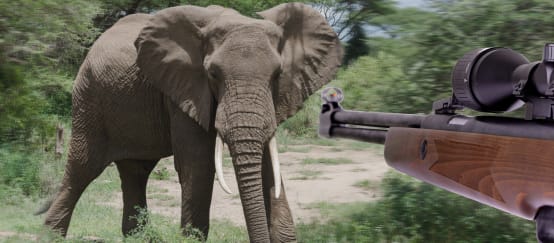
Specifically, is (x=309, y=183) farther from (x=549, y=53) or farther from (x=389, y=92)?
(x=549, y=53)

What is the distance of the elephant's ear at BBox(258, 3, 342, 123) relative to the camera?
6.15 meters

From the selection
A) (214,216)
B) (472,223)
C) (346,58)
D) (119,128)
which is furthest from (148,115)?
(214,216)

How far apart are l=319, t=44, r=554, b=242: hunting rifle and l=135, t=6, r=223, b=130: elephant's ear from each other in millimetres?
3489

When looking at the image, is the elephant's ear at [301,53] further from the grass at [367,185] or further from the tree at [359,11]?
the grass at [367,185]

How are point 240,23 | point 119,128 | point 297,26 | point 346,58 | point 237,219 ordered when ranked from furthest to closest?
point 237,219
point 346,58
point 119,128
point 297,26
point 240,23

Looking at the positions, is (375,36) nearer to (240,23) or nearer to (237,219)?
(240,23)

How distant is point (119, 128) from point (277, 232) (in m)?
1.90

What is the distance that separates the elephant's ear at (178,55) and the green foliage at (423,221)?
5.78 feet

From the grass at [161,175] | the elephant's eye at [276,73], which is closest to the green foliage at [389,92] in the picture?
the elephant's eye at [276,73]

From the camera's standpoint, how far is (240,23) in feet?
19.2

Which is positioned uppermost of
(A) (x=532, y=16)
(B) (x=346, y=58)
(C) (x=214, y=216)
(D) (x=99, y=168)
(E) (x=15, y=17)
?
(A) (x=532, y=16)

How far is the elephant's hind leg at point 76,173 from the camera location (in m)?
7.32

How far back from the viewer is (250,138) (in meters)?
5.41

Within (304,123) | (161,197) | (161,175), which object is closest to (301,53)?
(161,197)
